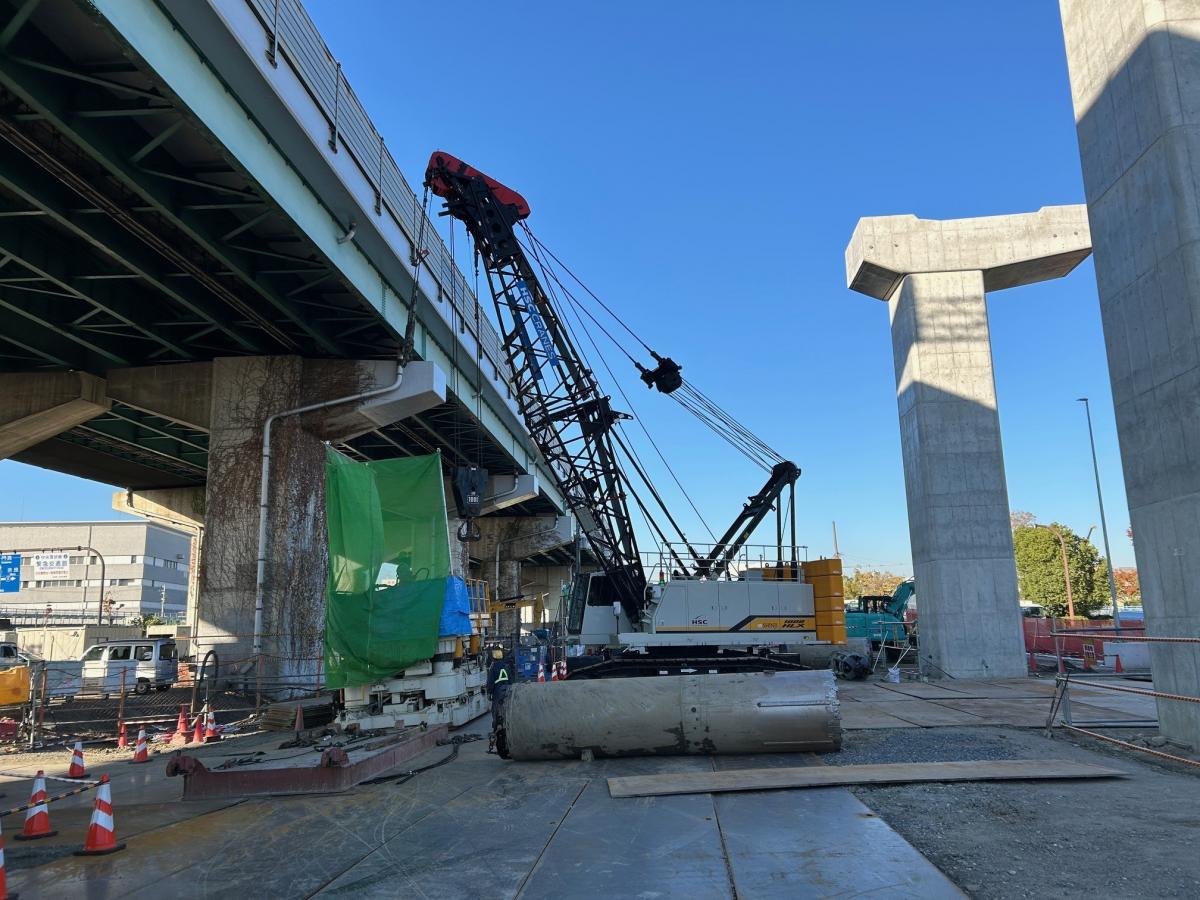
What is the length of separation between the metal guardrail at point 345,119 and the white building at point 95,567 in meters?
69.4

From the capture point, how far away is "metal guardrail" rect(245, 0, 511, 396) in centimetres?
1226

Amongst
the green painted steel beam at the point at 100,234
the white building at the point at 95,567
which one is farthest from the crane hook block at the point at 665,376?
the white building at the point at 95,567

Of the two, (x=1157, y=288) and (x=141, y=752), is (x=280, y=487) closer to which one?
(x=141, y=752)

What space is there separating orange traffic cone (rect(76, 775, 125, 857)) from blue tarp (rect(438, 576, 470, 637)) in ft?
21.4

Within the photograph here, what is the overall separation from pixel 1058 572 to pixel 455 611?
48255 millimetres

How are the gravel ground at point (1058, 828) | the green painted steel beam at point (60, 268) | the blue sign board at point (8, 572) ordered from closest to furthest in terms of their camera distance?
the gravel ground at point (1058, 828)
the green painted steel beam at point (60, 268)
the blue sign board at point (8, 572)

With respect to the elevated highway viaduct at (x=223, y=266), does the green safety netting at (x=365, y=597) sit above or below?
below

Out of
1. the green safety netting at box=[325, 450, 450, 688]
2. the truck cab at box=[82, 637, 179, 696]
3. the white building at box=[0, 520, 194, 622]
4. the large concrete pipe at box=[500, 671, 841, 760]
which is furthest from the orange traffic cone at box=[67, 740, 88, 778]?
the white building at box=[0, 520, 194, 622]

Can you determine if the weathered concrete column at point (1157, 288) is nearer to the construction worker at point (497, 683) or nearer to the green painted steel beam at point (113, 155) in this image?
the construction worker at point (497, 683)

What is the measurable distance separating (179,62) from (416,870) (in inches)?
401

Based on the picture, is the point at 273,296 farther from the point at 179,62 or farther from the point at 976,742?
the point at 976,742

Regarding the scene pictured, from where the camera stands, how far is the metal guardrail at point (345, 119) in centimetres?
1226

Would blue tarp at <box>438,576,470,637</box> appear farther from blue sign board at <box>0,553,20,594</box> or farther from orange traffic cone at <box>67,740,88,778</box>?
blue sign board at <box>0,553,20,594</box>

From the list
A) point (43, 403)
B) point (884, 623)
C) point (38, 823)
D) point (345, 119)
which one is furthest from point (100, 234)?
point (884, 623)
